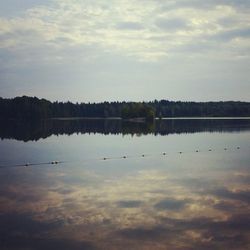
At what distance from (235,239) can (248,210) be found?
3.65 meters

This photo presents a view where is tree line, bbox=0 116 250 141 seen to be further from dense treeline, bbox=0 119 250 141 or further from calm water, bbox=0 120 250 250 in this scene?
calm water, bbox=0 120 250 250

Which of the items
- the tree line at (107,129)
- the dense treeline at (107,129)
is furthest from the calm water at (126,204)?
the dense treeline at (107,129)

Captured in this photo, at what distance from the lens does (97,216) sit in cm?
1602

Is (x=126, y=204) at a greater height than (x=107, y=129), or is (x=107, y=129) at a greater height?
(x=107, y=129)

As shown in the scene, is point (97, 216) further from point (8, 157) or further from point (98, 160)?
point (8, 157)

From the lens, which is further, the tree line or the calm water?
the tree line

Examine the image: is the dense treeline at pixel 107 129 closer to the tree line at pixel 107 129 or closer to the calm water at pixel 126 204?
the tree line at pixel 107 129

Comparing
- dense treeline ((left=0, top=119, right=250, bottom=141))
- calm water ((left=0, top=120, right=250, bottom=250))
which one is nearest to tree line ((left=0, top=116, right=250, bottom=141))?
dense treeline ((left=0, top=119, right=250, bottom=141))

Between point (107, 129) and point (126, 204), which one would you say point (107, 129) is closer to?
point (107, 129)

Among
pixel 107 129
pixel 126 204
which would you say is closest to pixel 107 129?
pixel 107 129

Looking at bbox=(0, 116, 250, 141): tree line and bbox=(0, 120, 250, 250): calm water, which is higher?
bbox=(0, 116, 250, 141): tree line

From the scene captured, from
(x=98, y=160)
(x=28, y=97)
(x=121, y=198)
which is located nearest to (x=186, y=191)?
(x=121, y=198)

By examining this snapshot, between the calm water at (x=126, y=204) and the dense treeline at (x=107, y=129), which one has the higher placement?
the dense treeline at (x=107, y=129)

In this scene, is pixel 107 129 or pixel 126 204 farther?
pixel 107 129
